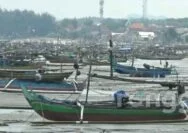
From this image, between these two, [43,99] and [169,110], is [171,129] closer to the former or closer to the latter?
[169,110]

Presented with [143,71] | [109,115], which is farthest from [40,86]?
[143,71]

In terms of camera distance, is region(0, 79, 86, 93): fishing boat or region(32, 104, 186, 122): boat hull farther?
region(0, 79, 86, 93): fishing boat

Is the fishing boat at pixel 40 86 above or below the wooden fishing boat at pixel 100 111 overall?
below

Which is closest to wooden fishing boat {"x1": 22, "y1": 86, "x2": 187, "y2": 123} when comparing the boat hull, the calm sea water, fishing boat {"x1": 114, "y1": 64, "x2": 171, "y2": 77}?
the boat hull

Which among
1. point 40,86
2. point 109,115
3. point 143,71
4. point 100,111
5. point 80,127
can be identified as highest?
point 100,111

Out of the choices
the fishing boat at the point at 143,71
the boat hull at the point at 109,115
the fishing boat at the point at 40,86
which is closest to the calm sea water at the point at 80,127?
the boat hull at the point at 109,115

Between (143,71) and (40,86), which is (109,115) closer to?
(40,86)

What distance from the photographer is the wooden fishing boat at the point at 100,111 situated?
2764 centimetres

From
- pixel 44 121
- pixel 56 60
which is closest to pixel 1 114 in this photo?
pixel 44 121

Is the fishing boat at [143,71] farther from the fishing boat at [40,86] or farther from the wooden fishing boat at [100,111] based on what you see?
the wooden fishing boat at [100,111]

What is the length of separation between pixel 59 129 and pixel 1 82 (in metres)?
19.0

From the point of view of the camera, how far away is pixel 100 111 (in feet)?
90.5

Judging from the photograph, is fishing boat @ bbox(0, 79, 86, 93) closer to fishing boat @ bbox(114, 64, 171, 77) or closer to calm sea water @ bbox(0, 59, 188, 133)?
calm sea water @ bbox(0, 59, 188, 133)

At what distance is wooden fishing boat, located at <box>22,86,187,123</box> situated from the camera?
1088 inches
